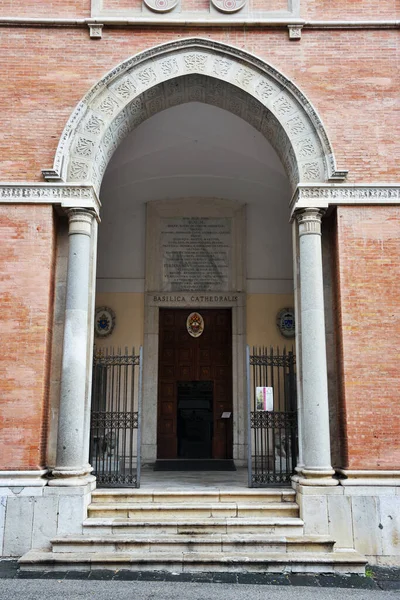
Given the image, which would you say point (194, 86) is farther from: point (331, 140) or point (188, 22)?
point (331, 140)

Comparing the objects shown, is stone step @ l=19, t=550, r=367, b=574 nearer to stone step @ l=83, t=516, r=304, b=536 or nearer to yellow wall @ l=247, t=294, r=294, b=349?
stone step @ l=83, t=516, r=304, b=536

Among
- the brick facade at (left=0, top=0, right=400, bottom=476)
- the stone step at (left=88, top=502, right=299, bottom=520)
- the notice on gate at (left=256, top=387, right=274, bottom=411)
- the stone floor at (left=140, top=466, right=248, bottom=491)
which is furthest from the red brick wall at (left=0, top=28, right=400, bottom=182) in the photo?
the stone floor at (left=140, top=466, right=248, bottom=491)

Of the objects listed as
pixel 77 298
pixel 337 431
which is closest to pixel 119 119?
pixel 77 298

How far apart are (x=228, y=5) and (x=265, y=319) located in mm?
6451

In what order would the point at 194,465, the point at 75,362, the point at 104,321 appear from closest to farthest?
the point at 75,362, the point at 194,465, the point at 104,321

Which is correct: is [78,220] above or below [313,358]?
above

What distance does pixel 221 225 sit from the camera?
13070 millimetres

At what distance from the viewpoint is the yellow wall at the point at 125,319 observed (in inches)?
494

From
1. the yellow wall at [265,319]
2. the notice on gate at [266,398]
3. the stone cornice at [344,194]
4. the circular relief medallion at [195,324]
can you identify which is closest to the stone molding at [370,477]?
the notice on gate at [266,398]

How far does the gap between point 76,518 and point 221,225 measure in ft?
24.9

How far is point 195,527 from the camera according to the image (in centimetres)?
734

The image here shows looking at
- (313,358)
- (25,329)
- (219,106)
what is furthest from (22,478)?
(219,106)

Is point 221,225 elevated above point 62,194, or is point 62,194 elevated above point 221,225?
point 221,225

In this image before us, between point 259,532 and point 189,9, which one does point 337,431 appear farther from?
point 189,9
